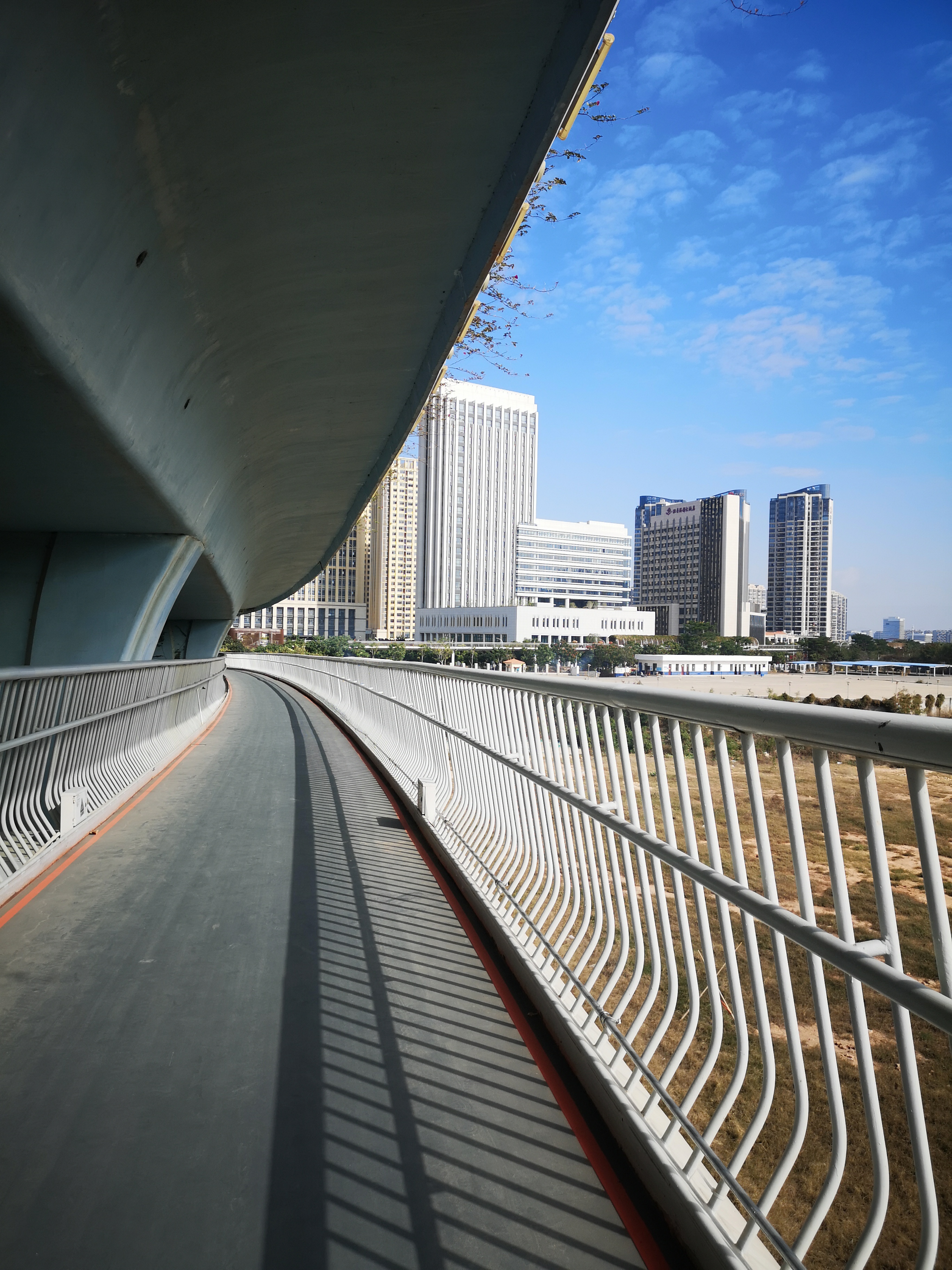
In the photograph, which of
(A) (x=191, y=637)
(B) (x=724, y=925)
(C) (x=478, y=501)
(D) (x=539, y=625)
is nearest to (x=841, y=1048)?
(B) (x=724, y=925)

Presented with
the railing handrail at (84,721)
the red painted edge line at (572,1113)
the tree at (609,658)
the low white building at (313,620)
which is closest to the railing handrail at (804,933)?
the red painted edge line at (572,1113)

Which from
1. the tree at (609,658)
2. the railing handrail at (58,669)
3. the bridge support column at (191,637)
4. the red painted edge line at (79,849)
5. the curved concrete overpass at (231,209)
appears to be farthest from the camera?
the bridge support column at (191,637)

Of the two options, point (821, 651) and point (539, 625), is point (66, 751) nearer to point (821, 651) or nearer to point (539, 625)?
point (821, 651)

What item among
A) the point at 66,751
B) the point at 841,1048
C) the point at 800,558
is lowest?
the point at 841,1048

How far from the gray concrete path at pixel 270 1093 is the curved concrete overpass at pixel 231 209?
2942 millimetres

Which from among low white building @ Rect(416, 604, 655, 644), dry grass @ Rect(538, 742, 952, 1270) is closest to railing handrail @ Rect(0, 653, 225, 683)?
dry grass @ Rect(538, 742, 952, 1270)

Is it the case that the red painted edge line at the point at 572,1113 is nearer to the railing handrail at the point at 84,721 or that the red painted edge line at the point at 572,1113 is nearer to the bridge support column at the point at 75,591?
the railing handrail at the point at 84,721

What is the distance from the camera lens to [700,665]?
31562 mm

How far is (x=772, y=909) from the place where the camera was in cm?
193

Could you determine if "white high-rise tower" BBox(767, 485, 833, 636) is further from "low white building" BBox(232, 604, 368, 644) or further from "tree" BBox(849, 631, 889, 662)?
"low white building" BBox(232, 604, 368, 644)

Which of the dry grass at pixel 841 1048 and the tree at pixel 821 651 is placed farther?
the tree at pixel 821 651

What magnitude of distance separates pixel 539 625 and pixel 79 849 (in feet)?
208

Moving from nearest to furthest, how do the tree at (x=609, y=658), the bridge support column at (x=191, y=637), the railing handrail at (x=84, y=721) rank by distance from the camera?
1. the railing handrail at (x=84, y=721)
2. the tree at (x=609, y=658)
3. the bridge support column at (x=191, y=637)

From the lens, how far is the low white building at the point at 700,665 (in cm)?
2902
